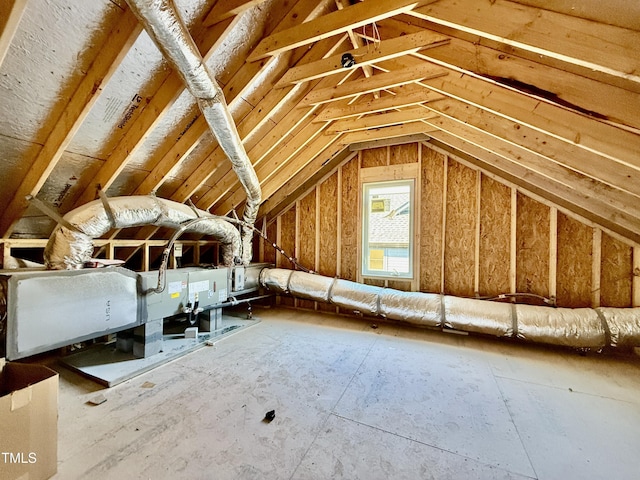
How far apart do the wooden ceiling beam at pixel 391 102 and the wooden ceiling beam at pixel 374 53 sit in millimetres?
686

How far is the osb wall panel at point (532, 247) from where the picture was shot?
2998 millimetres

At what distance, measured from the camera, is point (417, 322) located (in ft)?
9.88

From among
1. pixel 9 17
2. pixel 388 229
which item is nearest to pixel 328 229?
pixel 388 229

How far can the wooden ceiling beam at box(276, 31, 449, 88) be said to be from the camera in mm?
1616

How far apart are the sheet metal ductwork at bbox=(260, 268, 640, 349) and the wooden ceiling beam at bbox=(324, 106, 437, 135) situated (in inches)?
78.8

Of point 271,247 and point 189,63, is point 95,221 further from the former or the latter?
point 271,247

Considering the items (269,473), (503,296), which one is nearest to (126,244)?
(269,473)

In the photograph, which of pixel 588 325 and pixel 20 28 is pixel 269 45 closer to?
pixel 20 28

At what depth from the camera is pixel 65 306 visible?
173cm

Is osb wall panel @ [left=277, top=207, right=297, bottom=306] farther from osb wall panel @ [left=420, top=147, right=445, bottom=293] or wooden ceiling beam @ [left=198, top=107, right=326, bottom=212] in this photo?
osb wall panel @ [left=420, top=147, right=445, bottom=293]

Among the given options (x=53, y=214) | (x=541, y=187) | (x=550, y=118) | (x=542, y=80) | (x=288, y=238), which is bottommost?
(x=288, y=238)

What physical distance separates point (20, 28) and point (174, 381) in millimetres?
2320

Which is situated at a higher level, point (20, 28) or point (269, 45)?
point (269, 45)

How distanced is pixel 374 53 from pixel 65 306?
2791 millimetres
